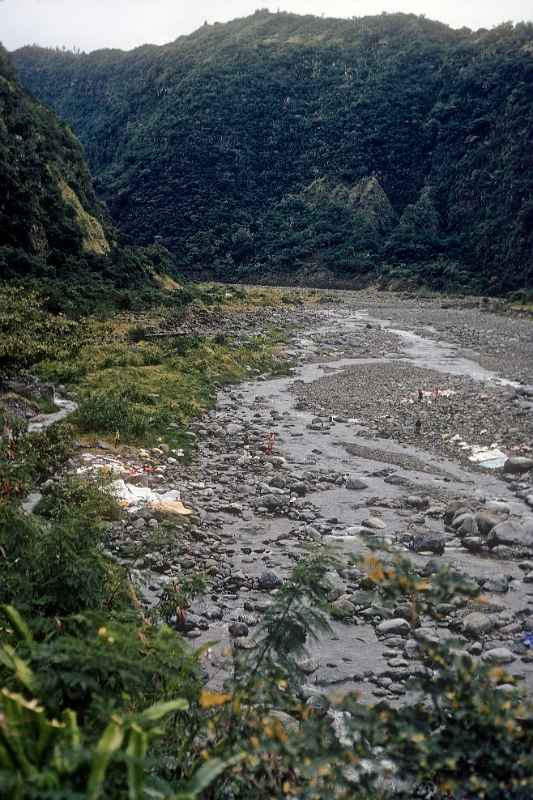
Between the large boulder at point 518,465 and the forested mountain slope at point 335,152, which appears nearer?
the large boulder at point 518,465

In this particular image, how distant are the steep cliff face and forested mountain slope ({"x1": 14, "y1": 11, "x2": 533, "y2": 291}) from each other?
4340 cm

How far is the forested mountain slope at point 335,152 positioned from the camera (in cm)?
8712

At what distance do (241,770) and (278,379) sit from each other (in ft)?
60.1

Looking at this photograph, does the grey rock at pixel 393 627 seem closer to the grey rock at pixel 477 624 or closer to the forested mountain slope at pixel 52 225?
the grey rock at pixel 477 624

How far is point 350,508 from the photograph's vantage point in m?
9.68

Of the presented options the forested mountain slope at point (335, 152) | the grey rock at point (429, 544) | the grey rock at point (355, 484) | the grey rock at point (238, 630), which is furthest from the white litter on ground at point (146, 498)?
the forested mountain slope at point (335, 152)

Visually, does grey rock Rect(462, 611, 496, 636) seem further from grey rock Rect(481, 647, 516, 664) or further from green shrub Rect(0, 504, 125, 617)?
green shrub Rect(0, 504, 125, 617)

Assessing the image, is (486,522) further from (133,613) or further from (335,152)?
(335,152)

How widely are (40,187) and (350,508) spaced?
3623 cm

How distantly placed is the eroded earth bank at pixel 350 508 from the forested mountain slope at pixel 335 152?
183 feet

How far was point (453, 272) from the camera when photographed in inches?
2938

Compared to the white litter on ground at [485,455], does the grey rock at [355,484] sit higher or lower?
higher

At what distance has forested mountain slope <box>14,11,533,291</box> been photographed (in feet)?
286

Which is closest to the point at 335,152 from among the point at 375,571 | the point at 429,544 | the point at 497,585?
the point at 429,544
